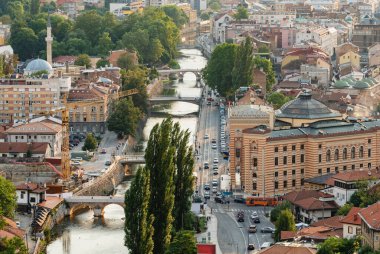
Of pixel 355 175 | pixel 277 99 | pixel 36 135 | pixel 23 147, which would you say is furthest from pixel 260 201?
pixel 277 99

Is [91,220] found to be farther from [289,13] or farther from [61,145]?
[289,13]

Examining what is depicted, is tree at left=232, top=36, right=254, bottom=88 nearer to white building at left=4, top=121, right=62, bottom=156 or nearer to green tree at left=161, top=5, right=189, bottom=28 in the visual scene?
white building at left=4, top=121, right=62, bottom=156

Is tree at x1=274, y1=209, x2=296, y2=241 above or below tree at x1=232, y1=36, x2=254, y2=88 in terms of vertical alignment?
below

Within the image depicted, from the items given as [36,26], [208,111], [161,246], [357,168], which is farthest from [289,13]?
[161,246]

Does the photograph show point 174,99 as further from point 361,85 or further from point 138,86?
point 361,85

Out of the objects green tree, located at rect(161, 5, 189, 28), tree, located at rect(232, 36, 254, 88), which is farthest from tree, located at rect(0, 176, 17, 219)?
green tree, located at rect(161, 5, 189, 28)

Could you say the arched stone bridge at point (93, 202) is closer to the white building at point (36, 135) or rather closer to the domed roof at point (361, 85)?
the white building at point (36, 135)
